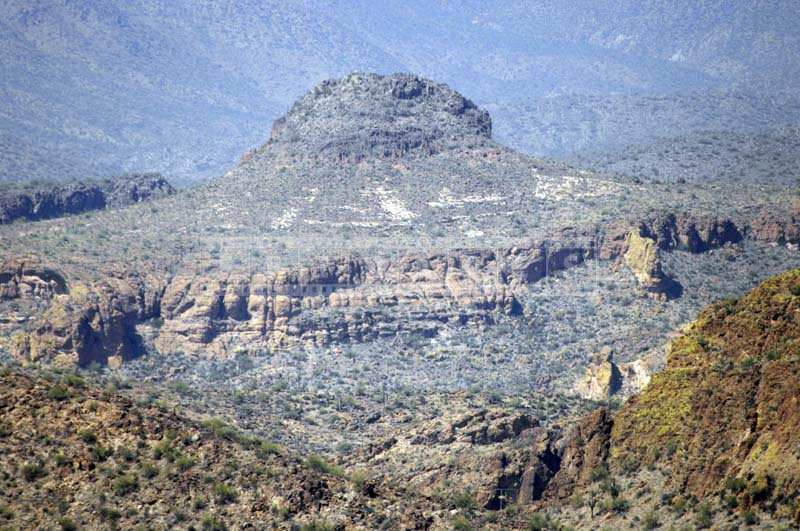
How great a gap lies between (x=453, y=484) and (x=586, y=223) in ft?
164

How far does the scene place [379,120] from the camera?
128m

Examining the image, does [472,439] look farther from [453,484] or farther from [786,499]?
[786,499]

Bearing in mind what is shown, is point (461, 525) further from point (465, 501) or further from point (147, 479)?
point (147, 479)

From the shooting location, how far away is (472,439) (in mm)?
64688

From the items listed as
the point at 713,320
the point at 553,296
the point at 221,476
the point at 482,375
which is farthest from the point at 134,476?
the point at 553,296

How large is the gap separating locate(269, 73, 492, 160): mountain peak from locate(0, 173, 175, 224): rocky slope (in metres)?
12.2

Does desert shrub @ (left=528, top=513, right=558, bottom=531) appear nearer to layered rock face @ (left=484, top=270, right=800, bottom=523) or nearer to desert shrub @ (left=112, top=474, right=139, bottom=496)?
layered rock face @ (left=484, top=270, right=800, bottom=523)

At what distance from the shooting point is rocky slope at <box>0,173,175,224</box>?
135750 mm

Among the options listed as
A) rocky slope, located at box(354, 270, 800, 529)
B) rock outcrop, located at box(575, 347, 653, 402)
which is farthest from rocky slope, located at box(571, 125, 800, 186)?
rocky slope, located at box(354, 270, 800, 529)

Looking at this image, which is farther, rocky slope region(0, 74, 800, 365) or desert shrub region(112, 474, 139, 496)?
rocky slope region(0, 74, 800, 365)

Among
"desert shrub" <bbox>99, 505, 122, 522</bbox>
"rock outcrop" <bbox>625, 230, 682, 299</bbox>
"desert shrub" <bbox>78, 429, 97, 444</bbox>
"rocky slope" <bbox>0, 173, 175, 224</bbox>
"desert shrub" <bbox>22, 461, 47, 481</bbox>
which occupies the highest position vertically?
"rocky slope" <bbox>0, 173, 175, 224</bbox>

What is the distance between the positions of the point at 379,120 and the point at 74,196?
90.9 feet

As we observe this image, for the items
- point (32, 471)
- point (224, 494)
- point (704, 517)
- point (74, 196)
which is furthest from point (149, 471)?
point (74, 196)

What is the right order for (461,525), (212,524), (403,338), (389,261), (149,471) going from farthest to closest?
(389,261) < (403,338) < (149,471) < (461,525) < (212,524)
